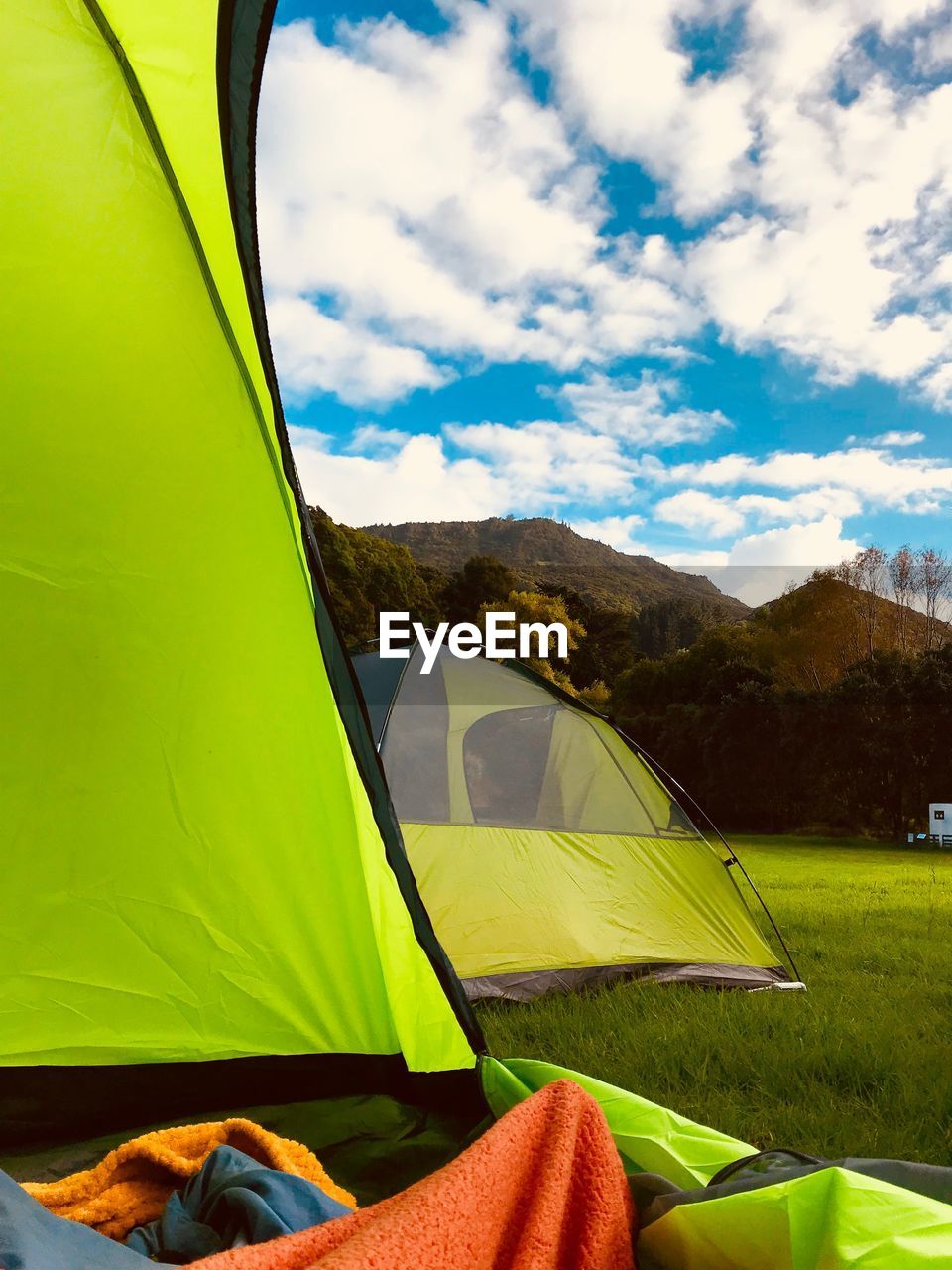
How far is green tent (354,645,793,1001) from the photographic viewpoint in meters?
2.68

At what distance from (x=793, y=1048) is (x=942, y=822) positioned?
12.0m

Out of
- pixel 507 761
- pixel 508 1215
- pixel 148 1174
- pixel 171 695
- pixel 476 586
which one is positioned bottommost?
pixel 148 1174

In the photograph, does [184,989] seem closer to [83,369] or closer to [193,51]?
[83,369]

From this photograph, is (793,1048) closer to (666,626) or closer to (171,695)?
(171,695)

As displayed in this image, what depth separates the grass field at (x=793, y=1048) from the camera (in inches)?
70.5

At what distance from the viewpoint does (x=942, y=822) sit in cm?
1238

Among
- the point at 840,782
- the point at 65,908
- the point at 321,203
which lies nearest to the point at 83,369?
the point at 65,908

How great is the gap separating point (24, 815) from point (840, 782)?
1422cm

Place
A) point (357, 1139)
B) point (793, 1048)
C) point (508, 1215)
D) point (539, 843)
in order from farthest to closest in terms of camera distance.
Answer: point (539, 843)
point (793, 1048)
point (357, 1139)
point (508, 1215)

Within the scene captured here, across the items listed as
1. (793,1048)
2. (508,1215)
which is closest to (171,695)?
(508,1215)

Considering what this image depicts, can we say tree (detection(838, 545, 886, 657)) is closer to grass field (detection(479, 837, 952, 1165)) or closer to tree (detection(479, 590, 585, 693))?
tree (detection(479, 590, 585, 693))

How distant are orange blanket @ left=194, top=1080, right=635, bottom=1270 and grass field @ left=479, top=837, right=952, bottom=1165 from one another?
873 millimetres

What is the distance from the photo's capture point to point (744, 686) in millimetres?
14820

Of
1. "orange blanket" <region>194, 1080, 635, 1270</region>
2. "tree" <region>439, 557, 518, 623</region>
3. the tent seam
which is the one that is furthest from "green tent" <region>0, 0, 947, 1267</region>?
"tree" <region>439, 557, 518, 623</region>
